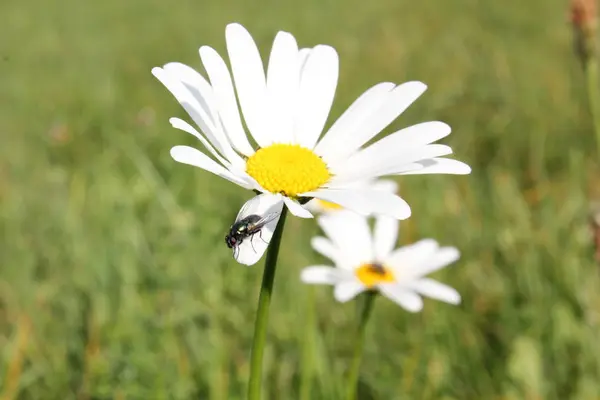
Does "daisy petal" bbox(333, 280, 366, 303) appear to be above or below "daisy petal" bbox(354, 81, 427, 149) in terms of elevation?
below

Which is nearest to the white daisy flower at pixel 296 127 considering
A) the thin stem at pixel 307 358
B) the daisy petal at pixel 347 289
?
the daisy petal at pixel 347 289

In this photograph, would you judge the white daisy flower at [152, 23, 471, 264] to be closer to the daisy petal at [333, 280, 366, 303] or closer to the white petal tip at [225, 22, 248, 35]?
the white petal tip at [225, 22, 248, 35]

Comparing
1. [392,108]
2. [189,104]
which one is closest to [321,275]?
[392,108]

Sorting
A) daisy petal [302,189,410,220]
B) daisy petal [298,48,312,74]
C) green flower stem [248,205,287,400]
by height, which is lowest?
green flower stem [248,205,287,400]

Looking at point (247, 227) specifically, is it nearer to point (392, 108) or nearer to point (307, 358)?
point (392, 108)

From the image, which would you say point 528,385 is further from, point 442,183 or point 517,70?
point 517,70

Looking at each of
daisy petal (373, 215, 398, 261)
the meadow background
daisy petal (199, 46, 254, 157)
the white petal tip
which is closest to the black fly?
daisy petal (199, 46, 254, 157)
